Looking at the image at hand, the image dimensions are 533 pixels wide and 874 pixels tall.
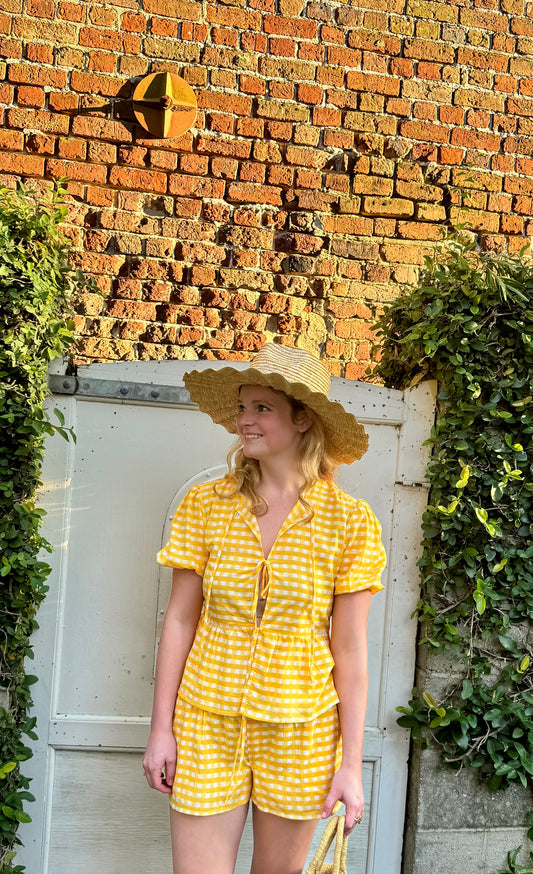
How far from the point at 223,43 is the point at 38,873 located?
3.25m

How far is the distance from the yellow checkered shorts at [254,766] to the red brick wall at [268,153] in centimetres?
194

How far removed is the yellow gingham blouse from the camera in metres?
1.86

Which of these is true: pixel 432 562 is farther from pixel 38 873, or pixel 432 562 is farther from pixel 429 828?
pixel 38 873

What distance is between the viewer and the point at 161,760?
6.23 ft

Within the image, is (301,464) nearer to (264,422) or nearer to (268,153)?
(264,422)

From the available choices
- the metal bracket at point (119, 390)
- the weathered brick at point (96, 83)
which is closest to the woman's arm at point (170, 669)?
the metal bracket at point (119, 390)

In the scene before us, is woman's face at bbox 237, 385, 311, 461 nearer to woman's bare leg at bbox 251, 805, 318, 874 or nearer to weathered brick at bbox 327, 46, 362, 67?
woman's bare leg at bbox 251, 805, 318, 874

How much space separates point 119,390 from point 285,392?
2.39 feet

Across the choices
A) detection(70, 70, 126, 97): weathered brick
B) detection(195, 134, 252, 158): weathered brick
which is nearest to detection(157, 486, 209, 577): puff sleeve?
detection(195, 134, 252, 158): weathered brick

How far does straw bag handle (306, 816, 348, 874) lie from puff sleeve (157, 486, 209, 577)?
2.17ft

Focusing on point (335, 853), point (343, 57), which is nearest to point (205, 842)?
point (335, 853)

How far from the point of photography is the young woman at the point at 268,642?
1.84 m

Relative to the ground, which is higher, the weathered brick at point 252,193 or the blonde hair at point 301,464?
the weathered brick at point 252,193

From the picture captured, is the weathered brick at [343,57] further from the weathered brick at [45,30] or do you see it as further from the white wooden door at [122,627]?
the white wooden door at [122,627]
